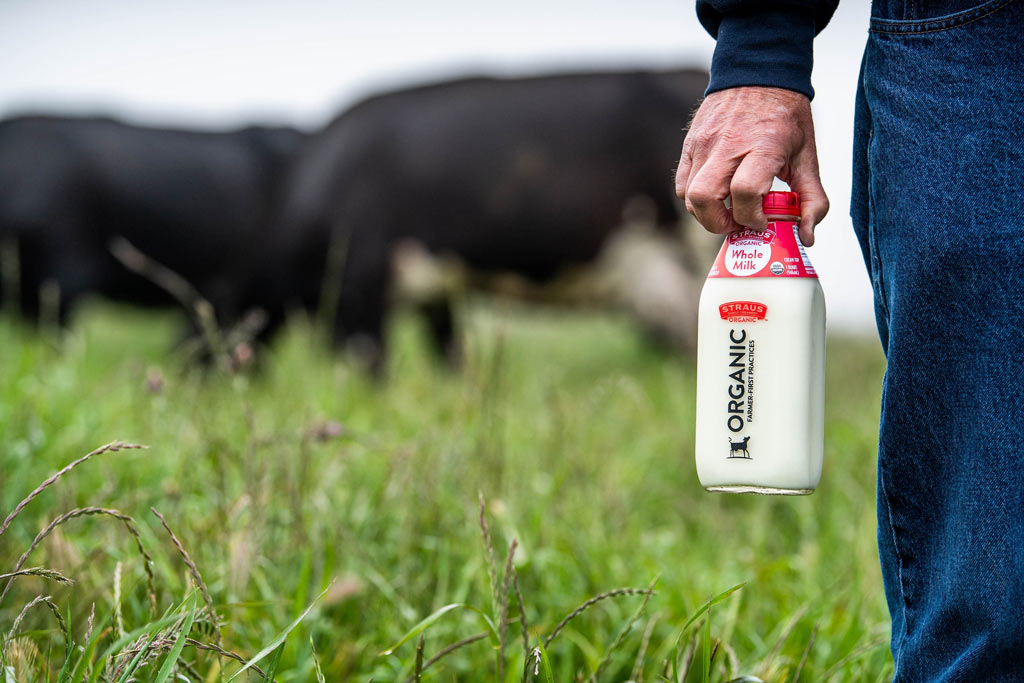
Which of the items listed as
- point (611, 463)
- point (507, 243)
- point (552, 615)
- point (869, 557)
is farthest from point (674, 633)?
point (507, 243)

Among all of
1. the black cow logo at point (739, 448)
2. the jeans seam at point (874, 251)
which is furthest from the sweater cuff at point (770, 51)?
the black cow logo at point (739, 448)

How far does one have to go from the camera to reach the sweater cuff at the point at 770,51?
3.82 feet

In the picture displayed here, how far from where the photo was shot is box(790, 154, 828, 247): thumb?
1177 millimetres

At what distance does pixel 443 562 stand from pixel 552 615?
0.23m

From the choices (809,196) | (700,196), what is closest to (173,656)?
(700,196)

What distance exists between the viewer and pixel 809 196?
118 cm

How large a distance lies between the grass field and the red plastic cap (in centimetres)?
52

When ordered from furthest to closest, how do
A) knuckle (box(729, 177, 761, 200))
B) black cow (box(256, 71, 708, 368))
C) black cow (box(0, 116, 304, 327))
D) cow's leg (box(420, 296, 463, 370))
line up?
1. cow's leg (box(420, 296, 463, 370))
2. black cow (box(0, 116, 304, 327))
3. black cow (box(256, 71, 708, 368))
4. knuckle (box(729, 177, 761, 200))

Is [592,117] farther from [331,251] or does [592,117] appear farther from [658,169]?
[331,251]

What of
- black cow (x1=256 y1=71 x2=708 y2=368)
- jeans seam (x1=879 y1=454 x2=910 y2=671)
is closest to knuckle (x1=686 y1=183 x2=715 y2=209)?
jeans seam (x1=879 y1=454 x2=910 y2=671)

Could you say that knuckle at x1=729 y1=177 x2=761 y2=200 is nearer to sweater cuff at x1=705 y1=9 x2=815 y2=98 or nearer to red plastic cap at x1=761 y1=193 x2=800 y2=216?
red plastic cap at x1=761 y1=193 x2=800 y2=216

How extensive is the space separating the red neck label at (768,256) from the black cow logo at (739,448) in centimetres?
19

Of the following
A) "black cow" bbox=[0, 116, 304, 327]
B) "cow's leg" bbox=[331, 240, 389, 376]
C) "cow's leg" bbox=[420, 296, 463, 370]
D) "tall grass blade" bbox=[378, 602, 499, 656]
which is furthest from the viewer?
"cow's leg" bbox=[420, 296, 463, 370]

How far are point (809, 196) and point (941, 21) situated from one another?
0.78 feet
